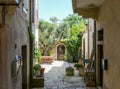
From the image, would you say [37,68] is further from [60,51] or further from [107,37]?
[60,51]

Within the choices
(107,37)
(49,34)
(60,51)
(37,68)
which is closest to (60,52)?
(60,51)

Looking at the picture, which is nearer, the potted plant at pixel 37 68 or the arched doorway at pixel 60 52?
the potted plant at pixel 37 68

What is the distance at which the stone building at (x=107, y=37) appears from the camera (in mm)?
6676

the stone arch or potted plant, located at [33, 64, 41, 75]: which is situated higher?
the stone arch

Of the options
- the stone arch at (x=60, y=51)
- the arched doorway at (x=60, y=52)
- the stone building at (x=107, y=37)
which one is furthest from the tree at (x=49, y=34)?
the stone building at (x=107, y=37)

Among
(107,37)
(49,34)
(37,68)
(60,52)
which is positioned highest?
(49,34)

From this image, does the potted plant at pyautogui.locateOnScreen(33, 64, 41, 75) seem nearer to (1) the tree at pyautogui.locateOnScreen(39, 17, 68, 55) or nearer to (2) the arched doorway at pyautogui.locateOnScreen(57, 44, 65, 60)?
(1) the tree at pyautogui.locateOnScreen(39, 17, 68, 55)

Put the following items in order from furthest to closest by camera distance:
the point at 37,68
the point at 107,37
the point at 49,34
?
the point at 49,34 → the point at 37,68 → the point at 107,37

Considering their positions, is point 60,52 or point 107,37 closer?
point 107,37

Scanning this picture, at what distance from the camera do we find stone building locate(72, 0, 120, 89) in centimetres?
668

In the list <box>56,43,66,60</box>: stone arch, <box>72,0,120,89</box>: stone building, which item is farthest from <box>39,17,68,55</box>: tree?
<box>72,0,120,89</box>: stone building

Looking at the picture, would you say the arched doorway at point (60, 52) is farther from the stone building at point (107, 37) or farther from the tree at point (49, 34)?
the stone building at point (107, 37)

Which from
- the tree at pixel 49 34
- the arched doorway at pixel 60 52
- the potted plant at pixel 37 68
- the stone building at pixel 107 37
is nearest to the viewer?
the stone building at pixel 107 37

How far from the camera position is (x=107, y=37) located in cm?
830
